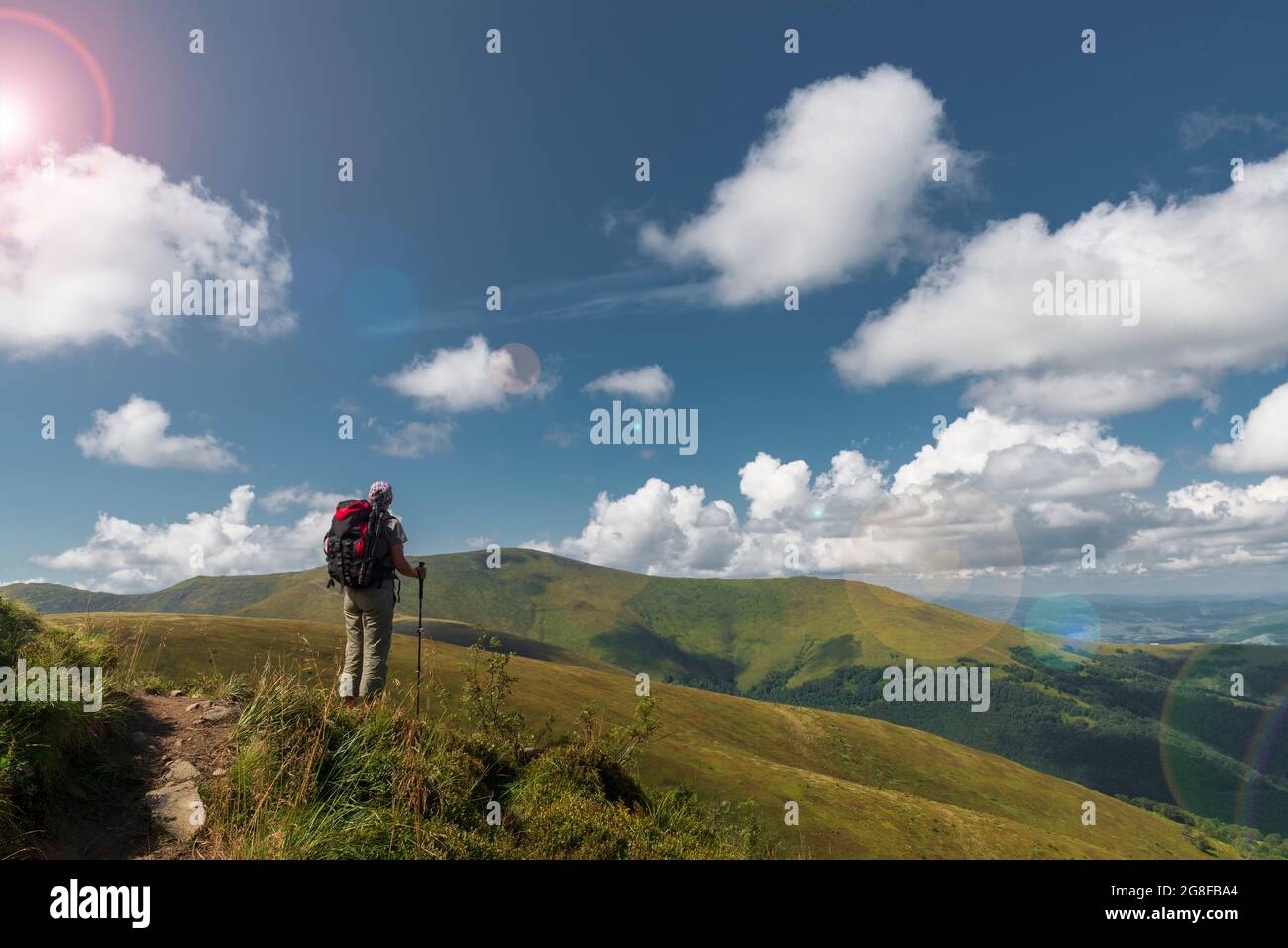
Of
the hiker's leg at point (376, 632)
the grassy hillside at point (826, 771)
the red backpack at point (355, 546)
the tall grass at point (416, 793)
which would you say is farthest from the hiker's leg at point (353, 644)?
the grassy hillside at point (826, 771)

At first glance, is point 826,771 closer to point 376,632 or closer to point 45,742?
point 376,632

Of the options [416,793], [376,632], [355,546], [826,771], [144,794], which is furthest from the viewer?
[826,771]

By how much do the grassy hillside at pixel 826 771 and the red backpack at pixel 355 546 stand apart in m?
32.5

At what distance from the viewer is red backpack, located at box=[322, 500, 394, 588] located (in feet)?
36.6

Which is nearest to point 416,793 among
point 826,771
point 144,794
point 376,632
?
point 144,794

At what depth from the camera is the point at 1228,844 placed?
178500 millimetres

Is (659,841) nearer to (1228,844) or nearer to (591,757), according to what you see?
(591,757)

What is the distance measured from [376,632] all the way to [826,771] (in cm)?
16150

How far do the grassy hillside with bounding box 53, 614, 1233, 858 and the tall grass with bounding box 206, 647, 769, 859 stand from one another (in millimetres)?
32566

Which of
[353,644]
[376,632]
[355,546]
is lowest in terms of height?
[353,644]

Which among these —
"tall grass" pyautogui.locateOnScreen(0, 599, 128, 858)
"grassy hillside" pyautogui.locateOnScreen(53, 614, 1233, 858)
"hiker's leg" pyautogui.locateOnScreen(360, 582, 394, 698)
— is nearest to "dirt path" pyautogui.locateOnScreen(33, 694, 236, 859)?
"tall grass" pyautogui.locateOnScreen(0, 599, 128, 858)

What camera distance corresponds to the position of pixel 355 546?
36.7 feet

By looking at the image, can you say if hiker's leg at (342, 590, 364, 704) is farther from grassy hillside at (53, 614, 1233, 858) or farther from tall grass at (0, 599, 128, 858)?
grassy hillside at (53, 614, 1233, 858)
